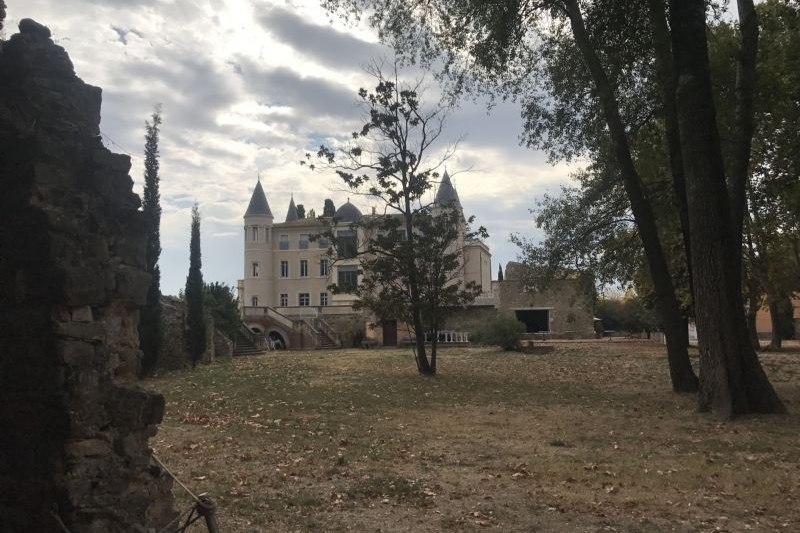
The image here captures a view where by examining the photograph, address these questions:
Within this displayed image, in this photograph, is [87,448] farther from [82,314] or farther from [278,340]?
[278,340]

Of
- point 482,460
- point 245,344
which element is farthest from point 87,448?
point 245,344

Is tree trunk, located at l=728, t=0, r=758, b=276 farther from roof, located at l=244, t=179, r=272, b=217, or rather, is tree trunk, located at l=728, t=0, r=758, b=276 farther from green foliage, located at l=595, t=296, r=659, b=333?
roof, located at l=244, t=179, r=272, b=217

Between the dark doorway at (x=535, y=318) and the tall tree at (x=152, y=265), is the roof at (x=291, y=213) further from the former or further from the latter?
the tall tree at (x=152, y=265)

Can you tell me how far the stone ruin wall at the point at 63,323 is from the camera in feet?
13.6

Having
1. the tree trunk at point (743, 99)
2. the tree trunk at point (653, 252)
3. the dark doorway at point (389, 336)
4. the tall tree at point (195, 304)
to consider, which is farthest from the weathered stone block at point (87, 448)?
the dark doorway at point (389, 336)

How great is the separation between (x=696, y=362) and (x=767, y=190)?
9.88 meters

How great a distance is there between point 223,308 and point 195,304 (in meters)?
6.51

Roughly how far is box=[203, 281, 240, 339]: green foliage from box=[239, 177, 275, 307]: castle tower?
30.7 metres

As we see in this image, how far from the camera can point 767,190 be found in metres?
15.0

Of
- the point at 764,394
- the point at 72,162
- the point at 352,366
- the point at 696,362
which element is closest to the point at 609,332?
the point at 696,362

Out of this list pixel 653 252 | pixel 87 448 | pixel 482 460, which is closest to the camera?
pixel 87 448

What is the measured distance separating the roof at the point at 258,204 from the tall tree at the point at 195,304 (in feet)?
126

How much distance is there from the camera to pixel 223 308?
3459 centimetres

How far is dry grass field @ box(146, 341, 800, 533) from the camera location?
5758 mm
